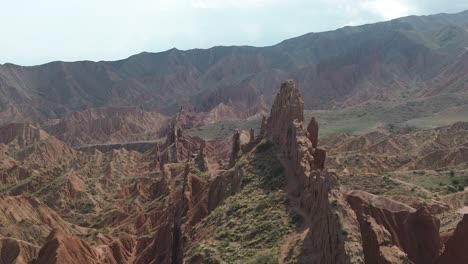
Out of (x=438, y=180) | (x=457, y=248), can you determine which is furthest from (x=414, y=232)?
(x=438, y=180)

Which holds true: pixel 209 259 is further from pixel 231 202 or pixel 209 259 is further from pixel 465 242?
pixel 465 242

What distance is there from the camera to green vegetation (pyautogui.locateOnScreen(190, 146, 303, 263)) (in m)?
46.4

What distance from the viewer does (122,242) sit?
98.1 metres

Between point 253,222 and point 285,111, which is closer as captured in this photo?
point 253,222

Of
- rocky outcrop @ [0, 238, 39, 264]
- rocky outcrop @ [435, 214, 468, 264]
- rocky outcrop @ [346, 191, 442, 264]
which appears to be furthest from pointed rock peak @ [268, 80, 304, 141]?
rocky outcrop @ [0, 238, 39, 264]

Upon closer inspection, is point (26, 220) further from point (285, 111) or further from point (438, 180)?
point (438, 180)

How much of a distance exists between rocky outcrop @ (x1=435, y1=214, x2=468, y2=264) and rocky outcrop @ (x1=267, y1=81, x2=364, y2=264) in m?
11.8

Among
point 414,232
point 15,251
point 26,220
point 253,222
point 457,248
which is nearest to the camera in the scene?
point 253,222

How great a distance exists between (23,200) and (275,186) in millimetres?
70659

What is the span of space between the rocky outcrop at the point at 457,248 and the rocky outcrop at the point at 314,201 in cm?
1175

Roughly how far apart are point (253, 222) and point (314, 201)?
6919 mm

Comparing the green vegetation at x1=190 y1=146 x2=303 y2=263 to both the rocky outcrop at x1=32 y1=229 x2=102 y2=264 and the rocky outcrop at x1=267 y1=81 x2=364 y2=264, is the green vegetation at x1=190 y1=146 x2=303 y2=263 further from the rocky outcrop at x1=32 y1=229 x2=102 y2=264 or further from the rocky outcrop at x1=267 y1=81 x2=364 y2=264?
the rocky outcrop at x1=32 y1=229 x2=102 y2=264

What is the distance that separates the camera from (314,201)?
4503cm

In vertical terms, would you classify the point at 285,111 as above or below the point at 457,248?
above
